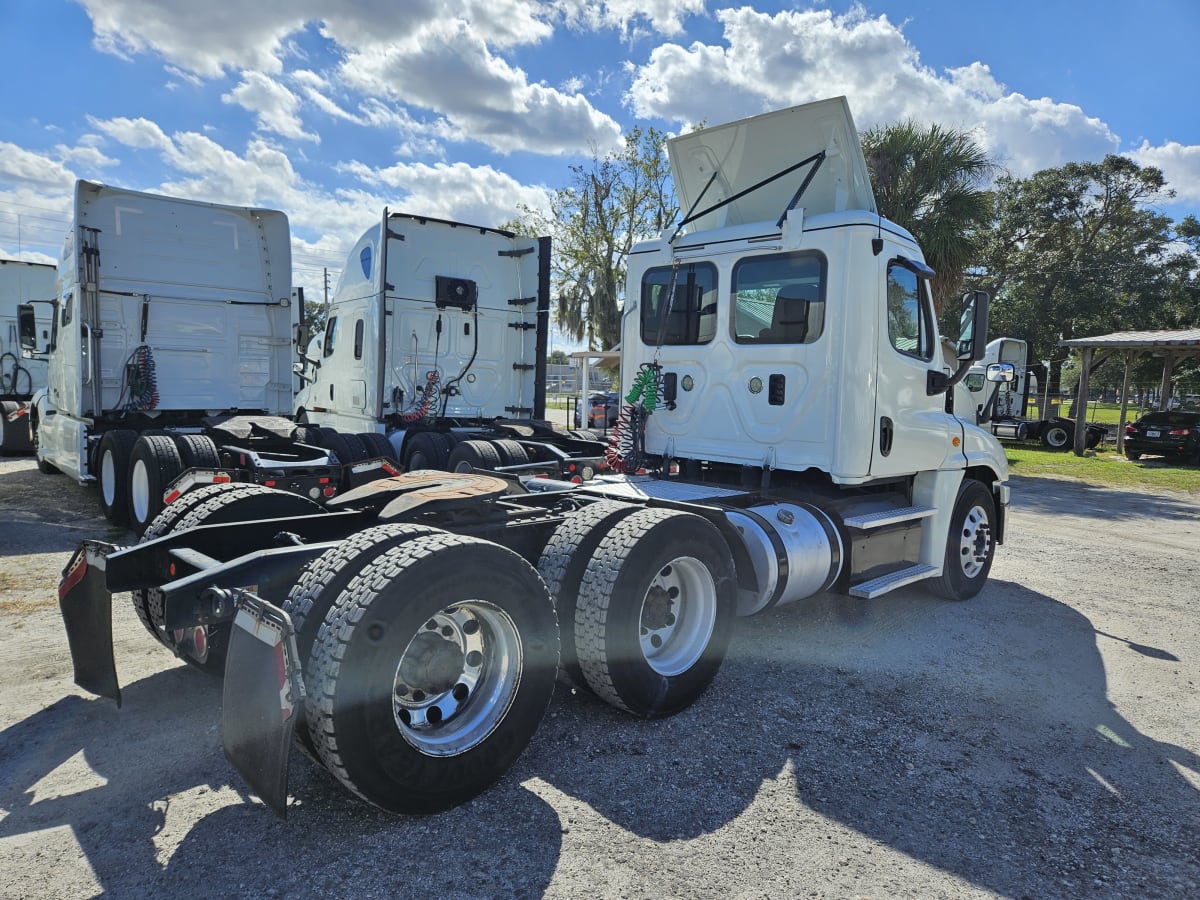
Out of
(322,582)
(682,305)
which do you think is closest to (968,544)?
(682,305)

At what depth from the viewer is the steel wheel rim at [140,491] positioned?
7582mm

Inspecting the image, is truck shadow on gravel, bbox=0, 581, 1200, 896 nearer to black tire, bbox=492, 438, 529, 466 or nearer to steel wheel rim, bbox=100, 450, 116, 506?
black tire, bbox=492, 438, 529, 466

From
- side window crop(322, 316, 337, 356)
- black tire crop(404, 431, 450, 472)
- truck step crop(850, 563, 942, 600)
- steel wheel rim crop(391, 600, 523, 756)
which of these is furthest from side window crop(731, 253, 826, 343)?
side window crop(322, 316, 337, 356)

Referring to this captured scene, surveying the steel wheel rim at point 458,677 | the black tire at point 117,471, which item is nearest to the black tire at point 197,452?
the black tire at point 117,471

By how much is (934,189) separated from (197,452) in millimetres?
13832

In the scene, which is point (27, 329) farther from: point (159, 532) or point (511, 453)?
point (159, 532)

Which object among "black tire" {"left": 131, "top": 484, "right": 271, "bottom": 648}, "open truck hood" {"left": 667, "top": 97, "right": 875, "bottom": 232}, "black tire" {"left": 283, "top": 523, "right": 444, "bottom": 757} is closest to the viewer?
"black tire" {"left": 283, "top": 523, "right": 444, "bottom": 757}

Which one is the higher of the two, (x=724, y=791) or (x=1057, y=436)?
(x=1057, y=436)

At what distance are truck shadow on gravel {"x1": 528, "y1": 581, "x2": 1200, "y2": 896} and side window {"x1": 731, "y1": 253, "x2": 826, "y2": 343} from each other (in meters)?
2.09

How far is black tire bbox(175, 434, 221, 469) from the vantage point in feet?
24.6

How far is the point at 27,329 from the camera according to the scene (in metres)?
11.6

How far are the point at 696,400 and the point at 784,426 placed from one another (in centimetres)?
74

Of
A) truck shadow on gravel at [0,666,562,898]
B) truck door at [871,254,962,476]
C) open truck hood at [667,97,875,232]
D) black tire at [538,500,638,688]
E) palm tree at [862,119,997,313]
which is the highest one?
palm tree at [862,119,997,313]

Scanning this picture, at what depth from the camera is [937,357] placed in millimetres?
5699
